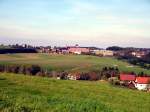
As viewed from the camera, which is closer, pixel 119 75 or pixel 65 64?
pixel 119 75

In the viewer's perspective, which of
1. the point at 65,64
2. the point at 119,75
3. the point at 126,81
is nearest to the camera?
the point at 126,81

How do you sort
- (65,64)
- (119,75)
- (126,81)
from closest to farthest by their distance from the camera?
(126,81), (119,75), (65,64)

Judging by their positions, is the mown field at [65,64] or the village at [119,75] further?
the mown field at [65,64]

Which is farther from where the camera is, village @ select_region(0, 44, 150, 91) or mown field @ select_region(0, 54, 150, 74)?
mown field @ select_region(0, 54, 150, 74)

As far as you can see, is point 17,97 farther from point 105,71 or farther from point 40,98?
point 105,71

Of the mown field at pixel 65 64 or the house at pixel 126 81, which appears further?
the mown field at pixel 65 64

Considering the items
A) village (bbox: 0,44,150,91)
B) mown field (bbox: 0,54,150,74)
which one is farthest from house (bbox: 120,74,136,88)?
mown field (bbox: 0,54,150,74)

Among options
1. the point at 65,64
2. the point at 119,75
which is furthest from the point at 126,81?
the point at 65,64

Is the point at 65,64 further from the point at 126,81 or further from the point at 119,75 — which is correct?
the point at 126,81

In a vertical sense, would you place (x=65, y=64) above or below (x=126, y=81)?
above

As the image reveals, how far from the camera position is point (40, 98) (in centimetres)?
1166

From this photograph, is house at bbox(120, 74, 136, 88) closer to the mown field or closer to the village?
the village

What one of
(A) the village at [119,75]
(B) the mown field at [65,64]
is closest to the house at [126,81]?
(A) the village at [119,75]

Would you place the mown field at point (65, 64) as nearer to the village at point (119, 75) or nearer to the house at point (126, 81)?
the village at point (119, 75)
